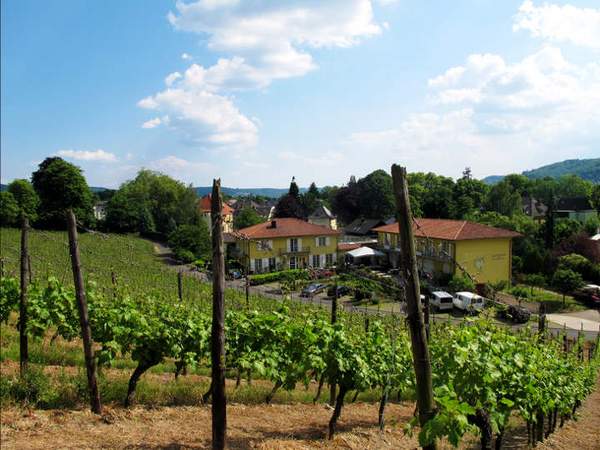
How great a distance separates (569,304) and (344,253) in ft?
58.2

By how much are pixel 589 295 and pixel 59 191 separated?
52.9 meters

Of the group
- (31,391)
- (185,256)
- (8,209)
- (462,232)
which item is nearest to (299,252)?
(185,256)

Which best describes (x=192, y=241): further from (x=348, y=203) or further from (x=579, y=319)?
(x=579, y=319)

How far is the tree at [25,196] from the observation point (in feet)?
171

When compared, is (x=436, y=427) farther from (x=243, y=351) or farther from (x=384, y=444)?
(x=243, y=351)

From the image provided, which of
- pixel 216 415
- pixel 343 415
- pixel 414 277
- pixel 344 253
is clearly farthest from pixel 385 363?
pixel 344 253

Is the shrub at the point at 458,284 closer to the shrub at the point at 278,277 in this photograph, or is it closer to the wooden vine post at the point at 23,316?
the shrub at the point at 278,277

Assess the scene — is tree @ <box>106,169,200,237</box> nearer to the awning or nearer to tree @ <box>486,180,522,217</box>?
the awning

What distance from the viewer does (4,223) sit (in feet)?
165

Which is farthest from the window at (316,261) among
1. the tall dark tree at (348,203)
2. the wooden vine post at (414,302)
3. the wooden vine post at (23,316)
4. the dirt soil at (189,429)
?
the wooden vine post at (414,302)

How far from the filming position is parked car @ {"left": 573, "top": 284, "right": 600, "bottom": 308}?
1107 inches

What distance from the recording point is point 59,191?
54.4m

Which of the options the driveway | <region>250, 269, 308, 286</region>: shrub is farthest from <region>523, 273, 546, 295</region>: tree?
<region>250, 269, 308, 286</region>: shrub

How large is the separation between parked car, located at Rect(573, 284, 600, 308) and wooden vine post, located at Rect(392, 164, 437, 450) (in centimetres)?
2929
